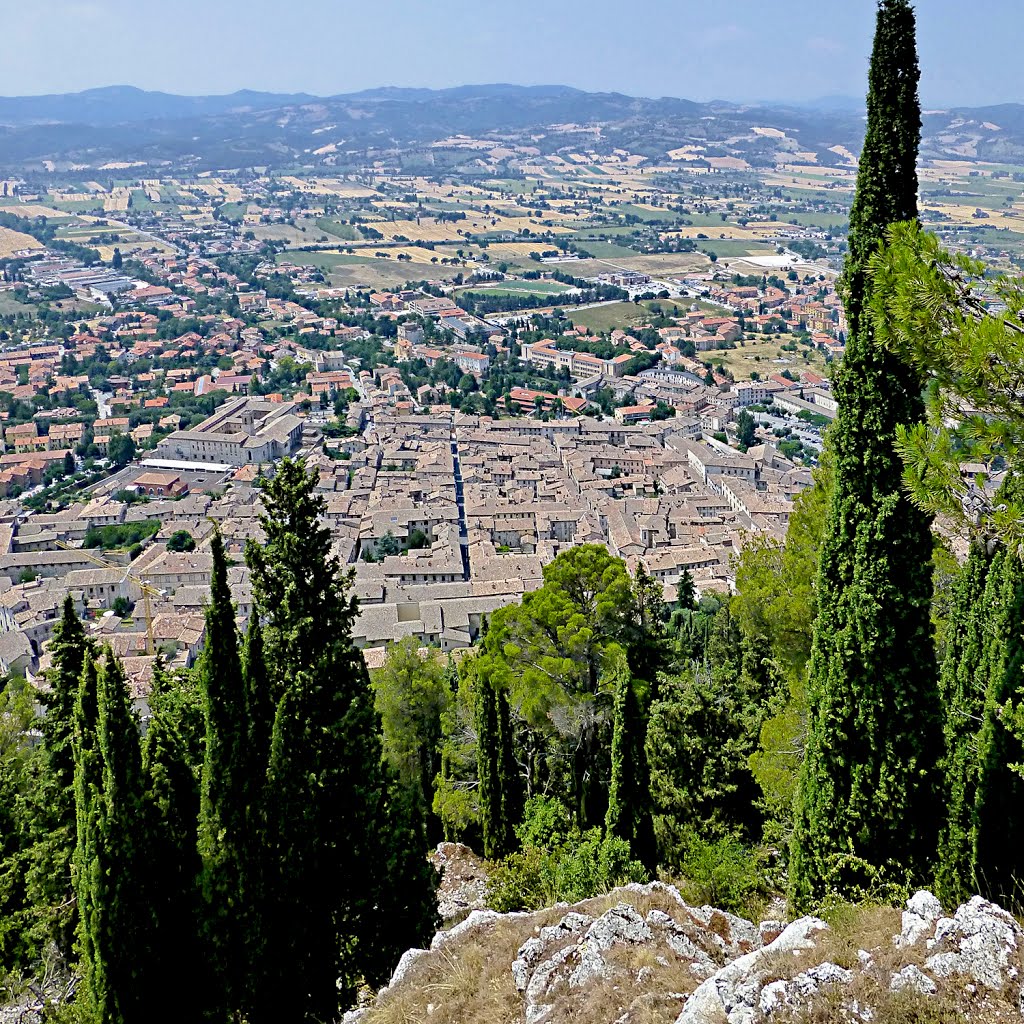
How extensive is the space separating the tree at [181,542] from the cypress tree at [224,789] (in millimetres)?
34401

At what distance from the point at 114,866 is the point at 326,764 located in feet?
6.31

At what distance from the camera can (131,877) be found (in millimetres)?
7586

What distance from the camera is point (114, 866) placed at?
7.52 meters

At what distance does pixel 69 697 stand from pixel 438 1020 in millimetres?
6402

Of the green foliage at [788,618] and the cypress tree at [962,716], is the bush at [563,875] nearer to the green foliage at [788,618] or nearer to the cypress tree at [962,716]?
the green foliage at [788,618]

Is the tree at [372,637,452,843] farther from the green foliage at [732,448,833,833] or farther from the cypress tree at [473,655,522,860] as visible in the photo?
the green foliage at [732,448,833,833]

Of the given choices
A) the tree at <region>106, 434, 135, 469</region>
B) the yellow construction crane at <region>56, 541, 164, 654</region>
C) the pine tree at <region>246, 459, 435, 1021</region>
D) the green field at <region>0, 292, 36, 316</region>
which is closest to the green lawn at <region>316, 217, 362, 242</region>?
the green field at <region>0, 292, 36, 316</region>

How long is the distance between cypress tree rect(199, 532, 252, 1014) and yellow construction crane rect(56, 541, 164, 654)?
845 inches

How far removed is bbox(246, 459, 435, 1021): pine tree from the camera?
8445mm

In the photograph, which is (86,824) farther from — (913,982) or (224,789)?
(913,982)

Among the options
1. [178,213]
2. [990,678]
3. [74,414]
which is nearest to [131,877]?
[990,678]

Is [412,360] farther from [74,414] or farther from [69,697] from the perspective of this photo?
[69,697]

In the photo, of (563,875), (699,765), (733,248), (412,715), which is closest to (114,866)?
(563,875)

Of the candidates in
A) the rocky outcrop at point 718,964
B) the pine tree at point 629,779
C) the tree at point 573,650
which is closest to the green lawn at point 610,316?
the tree at point 573,650
